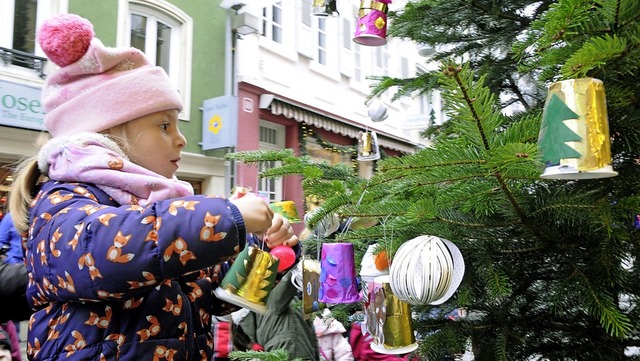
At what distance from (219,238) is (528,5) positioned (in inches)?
54.5

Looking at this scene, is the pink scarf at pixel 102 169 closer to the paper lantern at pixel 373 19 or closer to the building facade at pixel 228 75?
the paper lantern at pixel 373 19

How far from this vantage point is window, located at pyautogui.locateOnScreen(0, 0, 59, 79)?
6648 millimetres

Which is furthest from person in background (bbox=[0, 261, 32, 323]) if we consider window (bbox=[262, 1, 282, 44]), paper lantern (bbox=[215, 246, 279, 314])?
window (bbox=[262, 1, 282, 44])

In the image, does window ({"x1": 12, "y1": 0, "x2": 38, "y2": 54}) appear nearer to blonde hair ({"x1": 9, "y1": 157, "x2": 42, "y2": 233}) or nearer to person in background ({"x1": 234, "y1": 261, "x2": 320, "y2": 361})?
person in background ({"x1": 234, "y1": 261, "x2": 320, "y2": 361})

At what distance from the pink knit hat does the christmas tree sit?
447 millimetres

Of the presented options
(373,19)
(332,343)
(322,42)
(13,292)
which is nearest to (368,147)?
(332,343)

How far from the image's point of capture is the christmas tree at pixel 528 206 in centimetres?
91

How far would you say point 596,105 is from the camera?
2.91ft

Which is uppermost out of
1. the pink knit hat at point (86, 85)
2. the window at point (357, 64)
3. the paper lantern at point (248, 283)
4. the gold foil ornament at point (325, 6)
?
the window at point (357, 64)

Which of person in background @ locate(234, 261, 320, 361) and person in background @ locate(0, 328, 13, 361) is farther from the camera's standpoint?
person in background @ locate(234, 261, 320, 361)

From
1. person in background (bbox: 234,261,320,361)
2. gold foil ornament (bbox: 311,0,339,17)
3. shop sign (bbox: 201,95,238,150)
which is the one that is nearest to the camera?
gold foil ornament (bbox: 311,0,339,17)

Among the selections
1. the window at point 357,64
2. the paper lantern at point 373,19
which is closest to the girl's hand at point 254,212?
the paper lantern at point 373,19

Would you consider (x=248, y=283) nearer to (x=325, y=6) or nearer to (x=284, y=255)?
(x=284, y=255)

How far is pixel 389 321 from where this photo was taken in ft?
4.71
